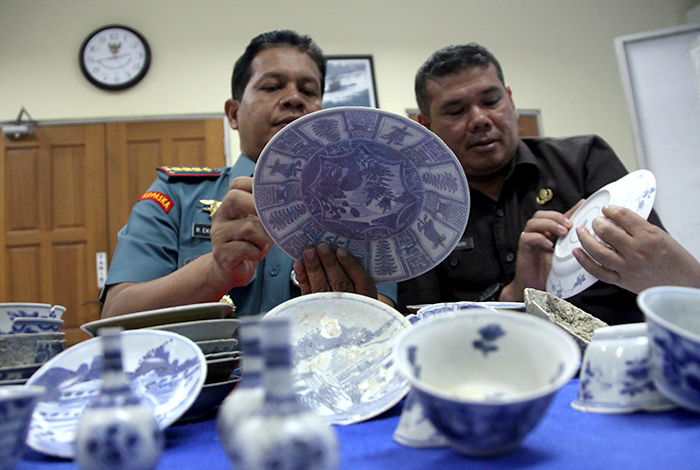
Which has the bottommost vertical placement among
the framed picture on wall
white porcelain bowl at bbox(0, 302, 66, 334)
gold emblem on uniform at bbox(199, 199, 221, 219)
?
white porcelain bowl at bbox(0, 302, 66, 334)

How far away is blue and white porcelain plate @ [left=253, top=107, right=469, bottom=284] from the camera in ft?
2.58

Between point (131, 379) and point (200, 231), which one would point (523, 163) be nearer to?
point (200, 231)

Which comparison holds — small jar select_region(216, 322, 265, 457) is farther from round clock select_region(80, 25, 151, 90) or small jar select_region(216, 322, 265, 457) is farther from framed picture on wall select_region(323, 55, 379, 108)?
round clock select_region(80, 25, 151, 90)

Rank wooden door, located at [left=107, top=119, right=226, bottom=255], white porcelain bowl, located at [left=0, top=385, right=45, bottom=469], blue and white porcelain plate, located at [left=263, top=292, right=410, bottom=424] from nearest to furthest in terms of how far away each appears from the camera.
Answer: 1. white porcelain bowl, located at [left=0, top=385, right=45, bottom=469]
2. blue and white porcelain plate, located at [left=263, top=292, right=410, bottom=424]
3. wooden door, located at [left=107, top=119, right=226, bottom=255]

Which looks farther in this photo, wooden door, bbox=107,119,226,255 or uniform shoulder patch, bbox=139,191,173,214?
wooden door, bbox=107,119,226,255

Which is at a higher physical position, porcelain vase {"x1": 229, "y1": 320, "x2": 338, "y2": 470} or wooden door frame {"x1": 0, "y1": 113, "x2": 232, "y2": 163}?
wooden door frame {"x1": 0, "y1": 113, "x2": 232, "y2": 163}

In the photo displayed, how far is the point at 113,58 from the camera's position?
11.4 ft

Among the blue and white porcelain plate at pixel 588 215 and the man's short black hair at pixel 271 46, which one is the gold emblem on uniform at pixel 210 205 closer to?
the man's short black hair at pixel 271 46

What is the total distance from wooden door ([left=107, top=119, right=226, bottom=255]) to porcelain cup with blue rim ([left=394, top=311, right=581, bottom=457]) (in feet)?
10.6

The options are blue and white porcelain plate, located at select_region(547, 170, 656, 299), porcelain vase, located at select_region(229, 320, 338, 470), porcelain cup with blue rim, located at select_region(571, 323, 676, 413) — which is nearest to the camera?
porcelain vase, located at select_region(229, 320, 338, 470)

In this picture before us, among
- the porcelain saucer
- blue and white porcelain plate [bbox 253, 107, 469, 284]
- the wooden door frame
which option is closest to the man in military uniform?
blue and white porcelain plate [bbox 253, 107, 469, 284]

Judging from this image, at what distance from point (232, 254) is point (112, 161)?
2913mm

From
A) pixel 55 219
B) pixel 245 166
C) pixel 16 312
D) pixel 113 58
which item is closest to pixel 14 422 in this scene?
pixel 16 312

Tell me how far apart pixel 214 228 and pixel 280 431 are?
0.72 meters
